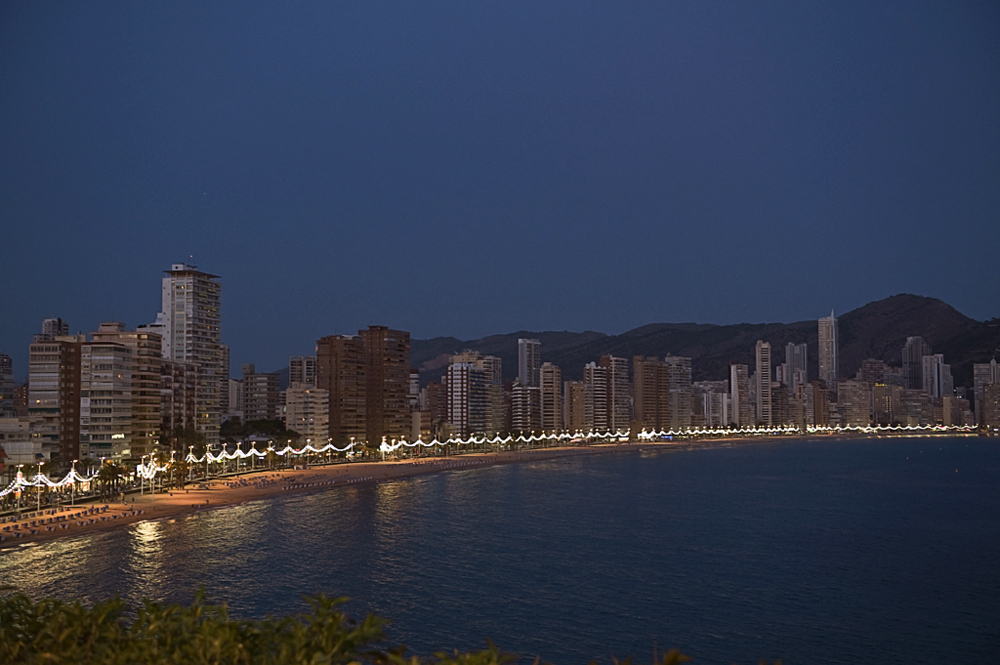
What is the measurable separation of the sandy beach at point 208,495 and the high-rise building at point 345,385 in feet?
43.7

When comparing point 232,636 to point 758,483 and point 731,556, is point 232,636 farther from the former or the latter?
point 758,483

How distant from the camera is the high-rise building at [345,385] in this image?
5344 inches

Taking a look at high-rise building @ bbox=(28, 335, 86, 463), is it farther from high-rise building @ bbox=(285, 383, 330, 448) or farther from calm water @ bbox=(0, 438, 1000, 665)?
high-rise building @ bbox=(285, 383, 330, 448)

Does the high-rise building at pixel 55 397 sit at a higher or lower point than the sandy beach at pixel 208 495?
higher

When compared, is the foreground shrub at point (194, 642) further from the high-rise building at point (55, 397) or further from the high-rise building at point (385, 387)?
the high-rise building at point (385, 387)

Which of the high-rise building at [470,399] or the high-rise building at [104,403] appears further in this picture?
the high-rise building at [470,399]

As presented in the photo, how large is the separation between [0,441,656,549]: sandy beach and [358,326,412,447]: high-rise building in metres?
10.9

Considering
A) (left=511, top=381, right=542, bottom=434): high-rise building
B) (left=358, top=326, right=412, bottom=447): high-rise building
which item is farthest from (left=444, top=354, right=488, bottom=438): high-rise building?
(left=358, top=326, right=412, bottom=447): high-rise building

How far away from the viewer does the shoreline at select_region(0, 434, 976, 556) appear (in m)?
52.3

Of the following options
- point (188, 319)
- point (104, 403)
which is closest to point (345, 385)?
point (188, 319)

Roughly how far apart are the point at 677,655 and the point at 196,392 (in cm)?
10939

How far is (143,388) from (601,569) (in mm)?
61772

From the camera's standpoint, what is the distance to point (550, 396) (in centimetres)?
19112

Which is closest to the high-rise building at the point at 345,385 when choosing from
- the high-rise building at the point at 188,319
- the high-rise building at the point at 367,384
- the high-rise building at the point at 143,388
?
the high-rise building at the point at 367,384
